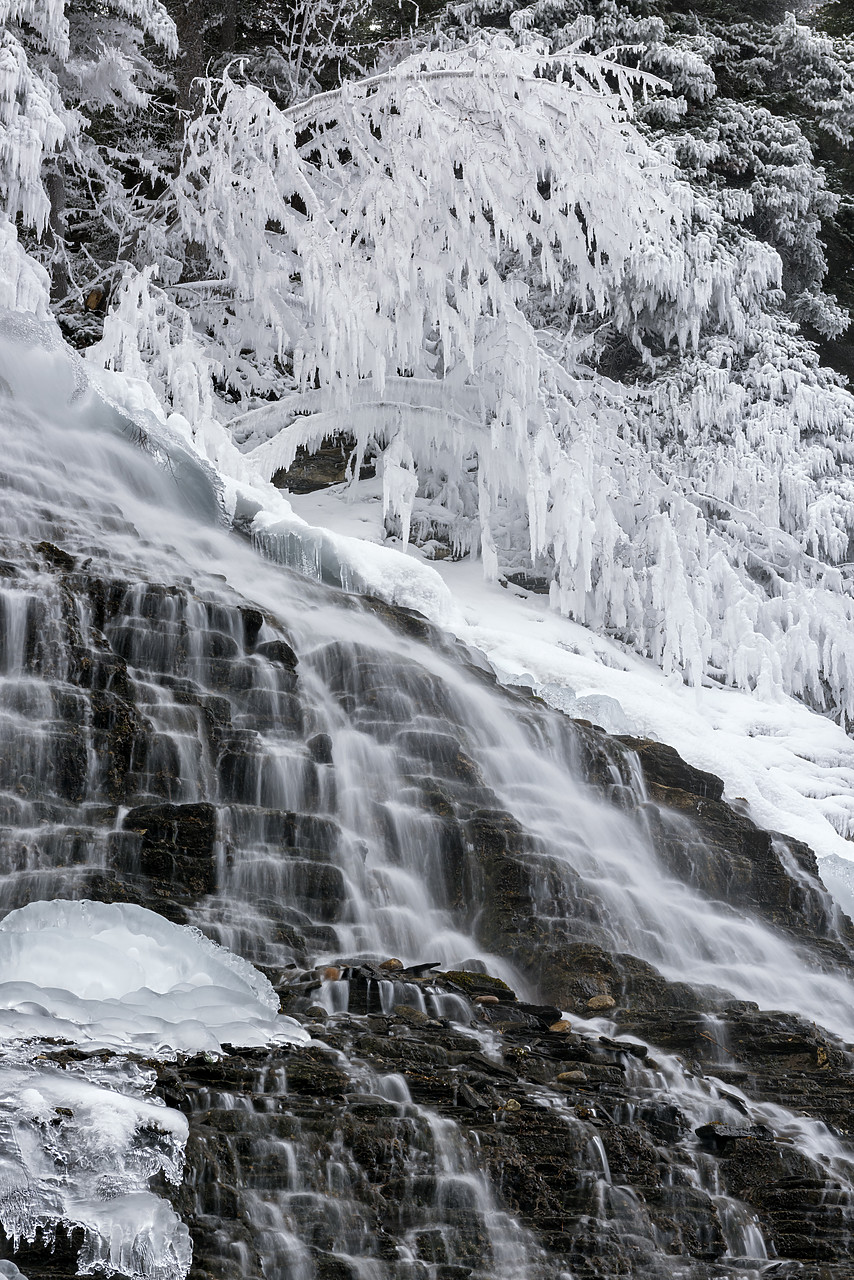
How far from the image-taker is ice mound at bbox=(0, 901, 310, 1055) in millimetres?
4371

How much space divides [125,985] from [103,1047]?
26.2 inches

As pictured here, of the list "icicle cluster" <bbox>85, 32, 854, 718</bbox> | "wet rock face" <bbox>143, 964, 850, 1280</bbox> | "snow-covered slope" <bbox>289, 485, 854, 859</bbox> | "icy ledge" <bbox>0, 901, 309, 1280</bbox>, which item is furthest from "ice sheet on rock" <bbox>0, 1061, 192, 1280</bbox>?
"icicle cluster" <bbox>85, 32, 854, 718</bbox>

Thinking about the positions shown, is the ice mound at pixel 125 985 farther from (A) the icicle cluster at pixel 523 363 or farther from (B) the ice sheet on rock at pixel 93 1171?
(A) the icicle cluster at pixel 523 363

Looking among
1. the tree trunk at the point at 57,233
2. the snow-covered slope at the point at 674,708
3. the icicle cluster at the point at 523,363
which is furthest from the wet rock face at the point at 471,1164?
the tree trunk at the point at 57,233

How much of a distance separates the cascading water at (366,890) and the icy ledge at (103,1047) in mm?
186

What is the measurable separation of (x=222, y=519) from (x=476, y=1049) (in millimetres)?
5729

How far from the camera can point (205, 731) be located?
6926 millimetres

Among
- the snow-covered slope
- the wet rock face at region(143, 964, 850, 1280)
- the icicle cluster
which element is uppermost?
the icicle cluster

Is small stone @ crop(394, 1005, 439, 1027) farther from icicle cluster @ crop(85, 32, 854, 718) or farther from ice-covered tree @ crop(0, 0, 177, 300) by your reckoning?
ice-covered tree @ crop(0, 0, 177, 300)

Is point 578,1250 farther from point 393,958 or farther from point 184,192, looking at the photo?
point 184,192

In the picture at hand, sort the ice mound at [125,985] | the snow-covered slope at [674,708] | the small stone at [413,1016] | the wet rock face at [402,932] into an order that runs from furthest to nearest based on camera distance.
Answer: the snow-covered slope at [674,708] → the small stone at [413,1016] → the ice mound at [125,985] → the wet rock face at [402,932]

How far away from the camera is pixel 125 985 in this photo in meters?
4.87

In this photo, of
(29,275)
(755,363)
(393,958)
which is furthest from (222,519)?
(755,363)

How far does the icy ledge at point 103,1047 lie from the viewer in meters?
3.46
